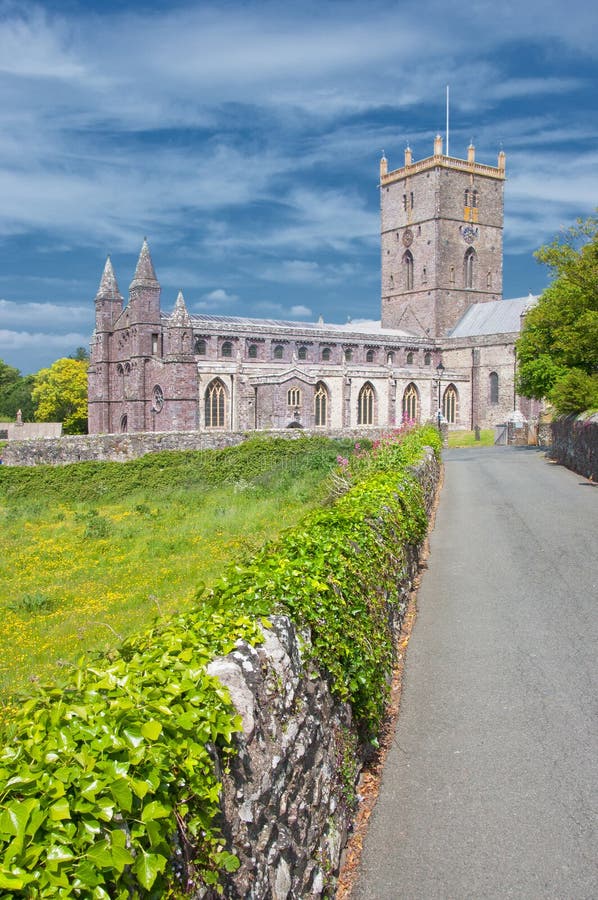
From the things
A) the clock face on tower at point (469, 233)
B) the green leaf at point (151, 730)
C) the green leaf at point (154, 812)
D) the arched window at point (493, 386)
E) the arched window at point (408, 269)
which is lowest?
the green leaf at point (154, 812)

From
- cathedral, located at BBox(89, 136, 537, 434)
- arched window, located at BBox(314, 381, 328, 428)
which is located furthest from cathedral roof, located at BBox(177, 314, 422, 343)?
arched window, located at BBox(314, 381, 328, 428)

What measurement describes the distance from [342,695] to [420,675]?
263cm

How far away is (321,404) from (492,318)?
26755 mm

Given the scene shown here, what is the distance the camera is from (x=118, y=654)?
435cm

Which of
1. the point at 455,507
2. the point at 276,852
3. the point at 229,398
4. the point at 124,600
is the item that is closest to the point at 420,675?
the point at 276,852

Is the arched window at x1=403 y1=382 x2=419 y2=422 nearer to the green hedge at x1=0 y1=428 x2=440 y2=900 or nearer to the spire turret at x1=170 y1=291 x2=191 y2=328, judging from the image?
the spire turret at x1=170 y1=291 x2=191 y2=328

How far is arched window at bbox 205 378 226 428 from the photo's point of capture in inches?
2409

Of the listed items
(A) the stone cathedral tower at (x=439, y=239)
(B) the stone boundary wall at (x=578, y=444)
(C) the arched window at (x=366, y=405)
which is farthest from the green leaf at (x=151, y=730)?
(A) the stone cathedral tower at (x=439, y=239)

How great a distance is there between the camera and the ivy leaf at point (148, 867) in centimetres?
266

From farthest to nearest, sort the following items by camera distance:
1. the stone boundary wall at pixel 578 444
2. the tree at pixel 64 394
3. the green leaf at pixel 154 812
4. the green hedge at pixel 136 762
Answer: the tree at pixel 64 394 → the stone boundary wall at pixel 578 444 → the green leaf at pixel 154 812 → the green hedge at pixel 136 762

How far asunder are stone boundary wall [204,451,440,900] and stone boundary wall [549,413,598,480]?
2042 cm

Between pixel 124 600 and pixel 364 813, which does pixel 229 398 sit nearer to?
pixel 124 600

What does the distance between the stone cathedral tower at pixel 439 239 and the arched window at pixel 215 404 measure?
101 ft

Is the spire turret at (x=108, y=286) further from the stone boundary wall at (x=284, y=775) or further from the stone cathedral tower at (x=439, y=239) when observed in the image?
the stone boundary wall at (x=284, y=775)
